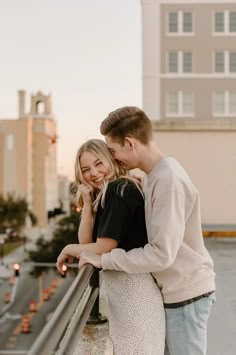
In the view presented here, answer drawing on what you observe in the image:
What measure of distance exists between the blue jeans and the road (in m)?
26.2

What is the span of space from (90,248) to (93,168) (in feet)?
0.93

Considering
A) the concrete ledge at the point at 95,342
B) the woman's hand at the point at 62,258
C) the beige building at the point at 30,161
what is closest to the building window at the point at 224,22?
the concrete ledge at the point at 95,342

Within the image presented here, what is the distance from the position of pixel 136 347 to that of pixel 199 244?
0.39 meters

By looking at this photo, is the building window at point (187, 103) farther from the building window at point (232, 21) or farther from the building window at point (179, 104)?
the building window at point (232, 21)

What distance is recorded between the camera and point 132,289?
6.70 feet

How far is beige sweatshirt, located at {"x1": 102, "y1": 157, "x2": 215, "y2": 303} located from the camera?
1.92m

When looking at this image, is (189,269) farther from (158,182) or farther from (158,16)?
(158,16)

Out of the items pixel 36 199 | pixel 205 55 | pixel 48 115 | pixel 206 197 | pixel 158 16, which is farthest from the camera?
pixel 48 115

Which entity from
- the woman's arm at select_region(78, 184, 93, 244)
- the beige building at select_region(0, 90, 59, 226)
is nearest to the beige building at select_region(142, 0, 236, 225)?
the woman's arm at select_region(78, 184, 93, 244)

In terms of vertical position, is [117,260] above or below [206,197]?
above

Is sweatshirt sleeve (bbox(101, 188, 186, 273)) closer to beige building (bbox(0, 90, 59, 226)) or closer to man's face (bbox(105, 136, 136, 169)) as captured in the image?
man's face (bbox(105, 136, 136, 169))

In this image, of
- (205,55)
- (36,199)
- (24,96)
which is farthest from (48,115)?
(205,55)

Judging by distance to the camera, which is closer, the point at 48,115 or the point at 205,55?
the point at 205,55

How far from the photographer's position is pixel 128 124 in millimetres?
1984
